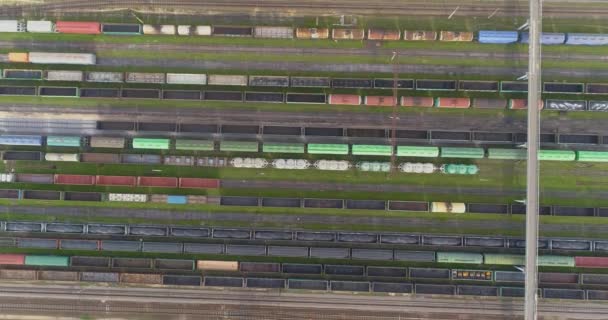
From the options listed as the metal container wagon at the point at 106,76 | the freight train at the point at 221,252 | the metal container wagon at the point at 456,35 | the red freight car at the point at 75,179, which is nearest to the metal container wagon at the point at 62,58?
the metal container wagon at the point at 106,76

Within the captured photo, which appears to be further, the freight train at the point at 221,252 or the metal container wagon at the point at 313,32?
the metal container wagon at the point at 313,32

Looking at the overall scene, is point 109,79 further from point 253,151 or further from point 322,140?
point 322,140

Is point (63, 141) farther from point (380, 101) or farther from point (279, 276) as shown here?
point (380, 101)

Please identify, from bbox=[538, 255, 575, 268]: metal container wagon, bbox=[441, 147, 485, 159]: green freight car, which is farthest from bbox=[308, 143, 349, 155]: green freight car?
bbox=[538, 255, 575, 268]: metal container wagon

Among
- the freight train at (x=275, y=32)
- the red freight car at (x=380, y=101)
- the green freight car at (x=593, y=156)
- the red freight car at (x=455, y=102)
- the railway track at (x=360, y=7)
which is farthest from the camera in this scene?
the railway track at (x=360, y=7)

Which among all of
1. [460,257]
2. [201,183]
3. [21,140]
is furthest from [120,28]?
[460,257]

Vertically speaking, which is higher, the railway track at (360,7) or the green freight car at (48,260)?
the railway track at (360,7)

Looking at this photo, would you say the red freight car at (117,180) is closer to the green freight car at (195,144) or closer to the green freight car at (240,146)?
the green freight car at (195,144)
